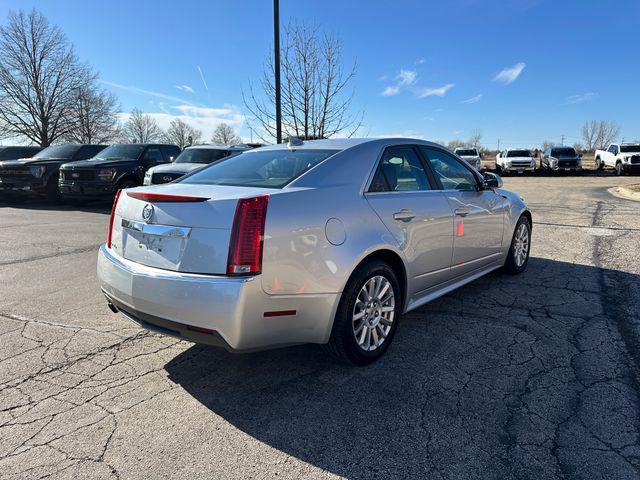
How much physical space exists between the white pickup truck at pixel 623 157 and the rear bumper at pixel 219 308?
3193 cm

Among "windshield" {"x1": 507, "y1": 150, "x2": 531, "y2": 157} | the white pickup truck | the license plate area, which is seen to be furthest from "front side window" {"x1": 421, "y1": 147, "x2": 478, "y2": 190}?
"windshield" {"x1": 507, "y1": 150, "x2": 531, "y2": 157}

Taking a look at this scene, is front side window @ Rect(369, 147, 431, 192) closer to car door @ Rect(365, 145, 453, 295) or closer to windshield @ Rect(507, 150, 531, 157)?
car door @ Rect(365, 145, 453, 295)

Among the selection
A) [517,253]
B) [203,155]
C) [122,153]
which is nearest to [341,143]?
[517,253]

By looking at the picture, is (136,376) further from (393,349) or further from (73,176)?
(73,176)

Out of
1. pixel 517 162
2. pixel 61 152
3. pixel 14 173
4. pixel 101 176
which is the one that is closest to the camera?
pixel 101 176

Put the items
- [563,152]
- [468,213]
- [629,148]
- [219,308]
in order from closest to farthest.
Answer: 1. [219,308]
2. [468,213]
3. [629,148]
4. [563,152]

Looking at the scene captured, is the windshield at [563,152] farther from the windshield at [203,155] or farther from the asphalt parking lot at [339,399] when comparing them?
the asphalt parking lot at [339,399]

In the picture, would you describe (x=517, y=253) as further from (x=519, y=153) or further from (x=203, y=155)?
(x=519, y=153)

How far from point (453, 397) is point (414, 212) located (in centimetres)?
147

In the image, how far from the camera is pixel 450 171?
450cm

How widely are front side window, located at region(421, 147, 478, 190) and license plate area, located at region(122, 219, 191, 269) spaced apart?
8.17ft

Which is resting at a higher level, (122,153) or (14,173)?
(122,153)

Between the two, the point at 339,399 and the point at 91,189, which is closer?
the point at 339,399

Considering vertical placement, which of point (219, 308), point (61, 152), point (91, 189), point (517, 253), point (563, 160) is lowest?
point (517, 253)
